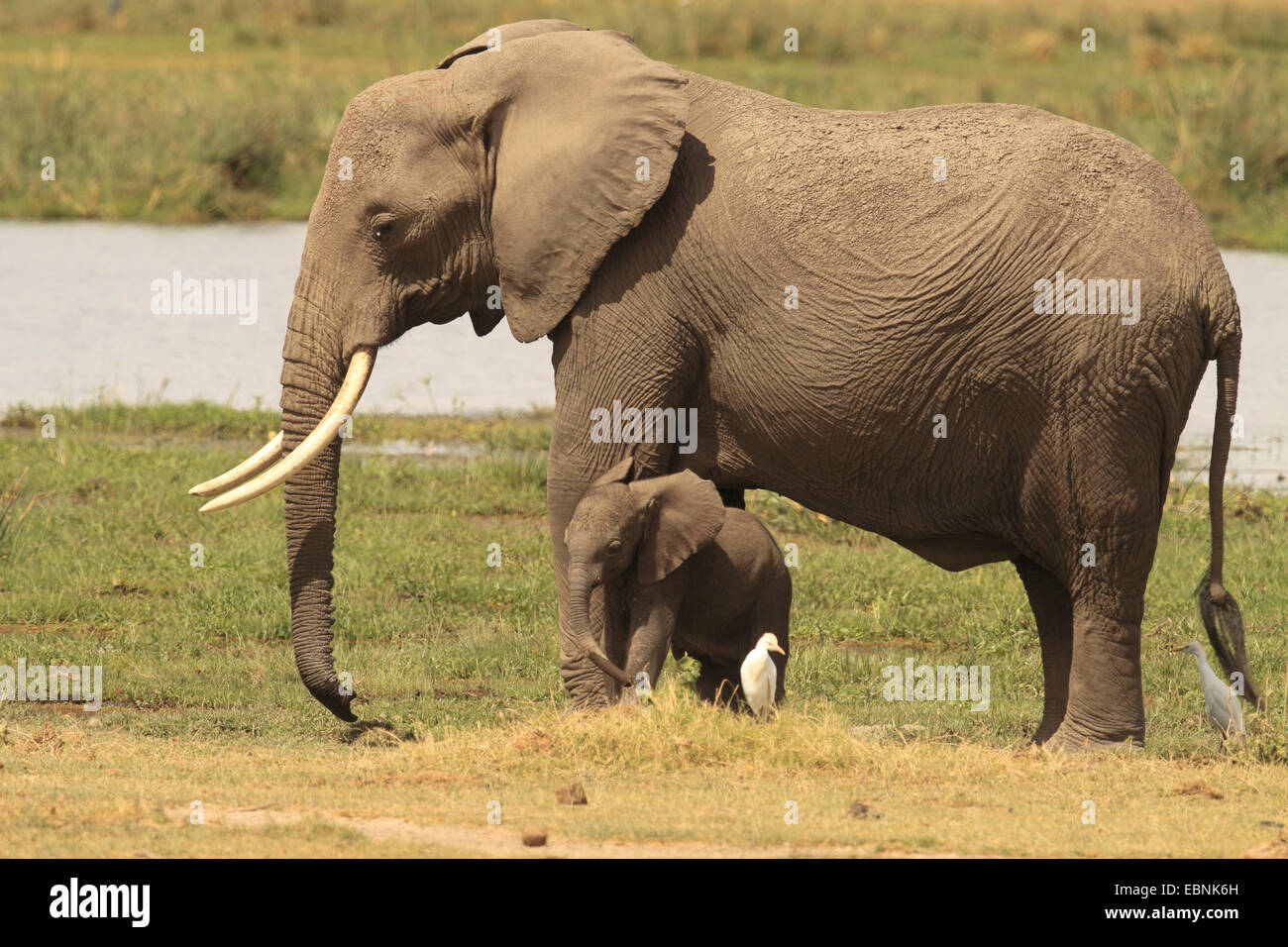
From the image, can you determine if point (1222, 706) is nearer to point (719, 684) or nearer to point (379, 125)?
point (719, 684)

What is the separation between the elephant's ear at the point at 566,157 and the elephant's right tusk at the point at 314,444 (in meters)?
0.63

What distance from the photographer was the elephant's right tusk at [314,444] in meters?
7.93

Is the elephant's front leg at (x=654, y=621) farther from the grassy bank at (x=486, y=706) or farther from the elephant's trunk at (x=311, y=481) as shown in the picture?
the elephant's trunk at (x=311, y=481)

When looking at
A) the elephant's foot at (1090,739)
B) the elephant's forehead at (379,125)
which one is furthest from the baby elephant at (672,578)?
the elephant's forehead at (379,125)

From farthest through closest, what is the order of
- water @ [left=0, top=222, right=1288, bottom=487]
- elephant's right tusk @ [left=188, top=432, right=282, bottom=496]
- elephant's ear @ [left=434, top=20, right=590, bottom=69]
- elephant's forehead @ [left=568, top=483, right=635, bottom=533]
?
water @ [left=0, top=222, right=1288, bottom=487]
elephant's ear @ [left=434, top=20, right=590, bottom=69]
elephant's right tusk @ [left=188, top=432, right=282, bottom=496]
elephant's forehead @ [left=568, top=483, right=635, bottom=533]

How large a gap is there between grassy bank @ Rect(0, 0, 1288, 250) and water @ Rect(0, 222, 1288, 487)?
0.82 meters

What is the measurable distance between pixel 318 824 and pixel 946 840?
1.93 m

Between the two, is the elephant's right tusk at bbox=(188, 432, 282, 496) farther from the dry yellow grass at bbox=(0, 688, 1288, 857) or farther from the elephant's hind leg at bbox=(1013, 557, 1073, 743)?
the elephant's hind leg at bbox=(1013, 557, 1073, 743)

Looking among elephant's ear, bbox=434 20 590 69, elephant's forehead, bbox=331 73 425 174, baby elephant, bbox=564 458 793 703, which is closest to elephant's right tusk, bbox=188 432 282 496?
elephant's forehead, bbox=331 73 425 174

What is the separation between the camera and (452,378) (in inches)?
717

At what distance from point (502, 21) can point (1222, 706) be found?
27098 millimetres

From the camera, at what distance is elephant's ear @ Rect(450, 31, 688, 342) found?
778cm

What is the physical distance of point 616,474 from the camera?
7.90 meters

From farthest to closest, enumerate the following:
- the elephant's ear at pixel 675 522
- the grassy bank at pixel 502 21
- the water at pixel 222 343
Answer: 1. the grassy bank at pixel 502 21
2. the water at pixel 222 343
3. the elephant's ear at pixel 675 522
